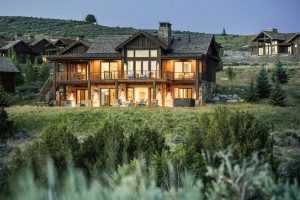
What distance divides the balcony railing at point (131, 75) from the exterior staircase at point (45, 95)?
1851 millimetres

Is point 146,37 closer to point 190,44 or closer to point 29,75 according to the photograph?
point 190,44

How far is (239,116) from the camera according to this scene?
2144cm

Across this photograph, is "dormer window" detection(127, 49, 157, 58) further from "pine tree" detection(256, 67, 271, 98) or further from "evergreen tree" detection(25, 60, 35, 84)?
"evergreen tree" detection(25, 60, 35, 84)

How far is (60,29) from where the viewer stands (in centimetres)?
12012

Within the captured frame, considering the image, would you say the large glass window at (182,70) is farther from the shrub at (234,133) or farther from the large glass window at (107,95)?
the shrub at (234,133)

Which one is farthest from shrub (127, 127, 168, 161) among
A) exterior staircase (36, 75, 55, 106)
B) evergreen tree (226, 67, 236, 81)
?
evergreen tree (226, 67, 236, 81)

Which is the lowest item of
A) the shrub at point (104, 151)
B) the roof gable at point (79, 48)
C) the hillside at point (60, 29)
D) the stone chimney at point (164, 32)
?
the shrub at point (104, 151)

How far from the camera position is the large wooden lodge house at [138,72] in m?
43.7

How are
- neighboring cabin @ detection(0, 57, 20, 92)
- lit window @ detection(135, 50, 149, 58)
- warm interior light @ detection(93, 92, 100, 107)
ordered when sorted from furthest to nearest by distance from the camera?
neighboring cabin @ detection(0, 57, 20, 92) → warm interior light @ detection(93, 92, 100, 107) → lit window @ detection(135, 50, 149, 58)

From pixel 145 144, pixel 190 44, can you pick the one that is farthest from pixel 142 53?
pixel 145 144

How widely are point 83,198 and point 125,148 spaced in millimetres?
12579

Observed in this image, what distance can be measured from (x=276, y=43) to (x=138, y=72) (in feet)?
134

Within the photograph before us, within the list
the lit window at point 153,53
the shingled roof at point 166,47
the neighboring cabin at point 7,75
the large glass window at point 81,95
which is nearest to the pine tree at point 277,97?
the shingled roof at point 166,47

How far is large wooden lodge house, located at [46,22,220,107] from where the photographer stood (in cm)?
4366
